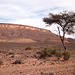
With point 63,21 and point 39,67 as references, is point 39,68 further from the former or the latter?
point 63,21

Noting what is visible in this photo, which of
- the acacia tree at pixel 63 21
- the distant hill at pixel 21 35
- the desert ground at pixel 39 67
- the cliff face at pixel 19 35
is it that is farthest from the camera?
the cliff face at pixel 19 35

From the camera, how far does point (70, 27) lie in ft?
55.5

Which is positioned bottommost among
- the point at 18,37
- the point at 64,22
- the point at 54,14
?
the point at 18,37

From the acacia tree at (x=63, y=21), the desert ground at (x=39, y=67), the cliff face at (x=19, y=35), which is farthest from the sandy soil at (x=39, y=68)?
the cliff face at (x=19, y=35)

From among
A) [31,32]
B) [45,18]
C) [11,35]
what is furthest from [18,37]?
[45,18]

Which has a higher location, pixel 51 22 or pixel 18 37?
pixel 51 22

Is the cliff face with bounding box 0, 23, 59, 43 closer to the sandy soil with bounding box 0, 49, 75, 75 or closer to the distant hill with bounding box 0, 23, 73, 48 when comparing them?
the distant hill with bounding box 0, 23, 73, 48

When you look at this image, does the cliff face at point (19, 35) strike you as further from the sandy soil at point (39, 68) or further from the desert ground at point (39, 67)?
the sandy soil at point (39, 68)

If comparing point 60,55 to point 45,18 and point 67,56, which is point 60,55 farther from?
point 45,18

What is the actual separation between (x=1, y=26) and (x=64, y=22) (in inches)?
3300

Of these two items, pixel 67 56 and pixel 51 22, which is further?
pixel 51 22

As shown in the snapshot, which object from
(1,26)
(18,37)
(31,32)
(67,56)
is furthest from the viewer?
(31,32)

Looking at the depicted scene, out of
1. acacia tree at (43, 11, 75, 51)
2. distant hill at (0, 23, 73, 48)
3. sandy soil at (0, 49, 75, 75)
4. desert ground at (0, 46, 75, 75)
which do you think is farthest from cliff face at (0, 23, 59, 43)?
sandy soil at (0, 49, 75, 75)

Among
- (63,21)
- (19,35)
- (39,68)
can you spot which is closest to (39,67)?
(39,68)
